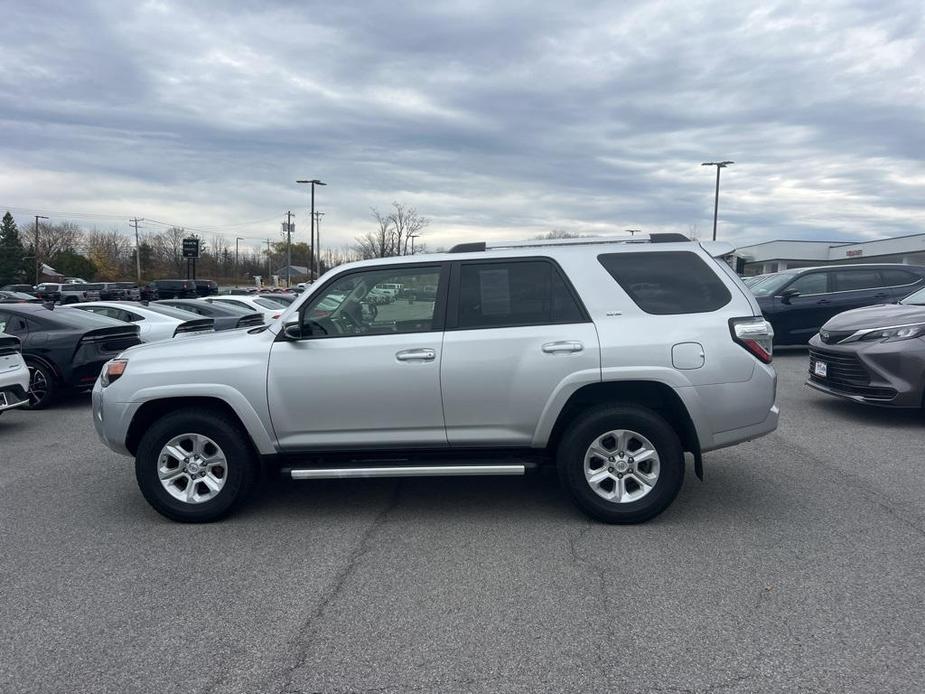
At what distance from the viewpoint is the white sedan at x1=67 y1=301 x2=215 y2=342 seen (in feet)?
41.4

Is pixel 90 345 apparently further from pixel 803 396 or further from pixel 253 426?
pixel 803 396

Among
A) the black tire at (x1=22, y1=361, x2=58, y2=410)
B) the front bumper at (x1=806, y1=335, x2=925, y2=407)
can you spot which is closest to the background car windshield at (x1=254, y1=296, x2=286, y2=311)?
the black tire at (x1=22, y1=361, x2=58, y2=410)

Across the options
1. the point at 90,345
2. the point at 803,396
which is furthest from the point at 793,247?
the point at 90,345

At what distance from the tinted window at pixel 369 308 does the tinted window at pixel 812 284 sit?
11.1 m

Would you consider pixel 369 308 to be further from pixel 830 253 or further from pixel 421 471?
pixel 830 253

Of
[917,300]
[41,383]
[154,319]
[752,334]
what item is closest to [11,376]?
[41,383]

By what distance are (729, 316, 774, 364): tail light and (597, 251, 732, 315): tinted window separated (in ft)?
0.61

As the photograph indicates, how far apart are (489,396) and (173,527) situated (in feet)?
7.95

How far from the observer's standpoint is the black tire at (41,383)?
10.2 m

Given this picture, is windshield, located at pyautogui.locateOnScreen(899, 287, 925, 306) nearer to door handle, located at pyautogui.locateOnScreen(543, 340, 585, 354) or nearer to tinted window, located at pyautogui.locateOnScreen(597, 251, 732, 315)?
tinted window, located at pyautogui.locateOnScreen(597, 251, 732, 315)

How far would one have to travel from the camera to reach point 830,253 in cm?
6369

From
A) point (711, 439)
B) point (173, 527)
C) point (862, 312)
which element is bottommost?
point (173, 527)

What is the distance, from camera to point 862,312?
880cm

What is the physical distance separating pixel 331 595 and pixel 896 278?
1424 cm
